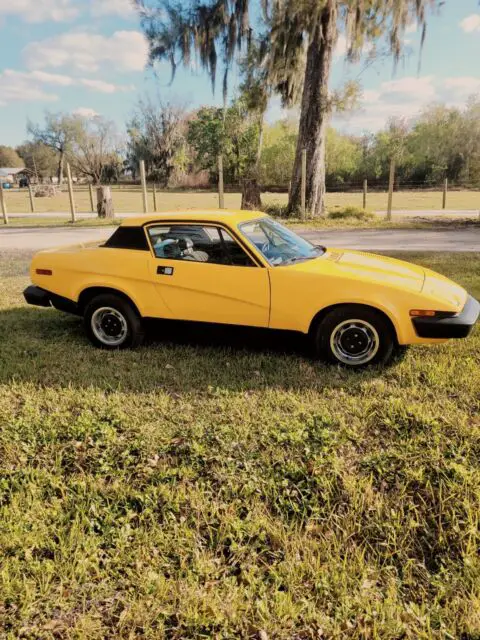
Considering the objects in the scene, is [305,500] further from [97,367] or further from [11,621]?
[97,367]

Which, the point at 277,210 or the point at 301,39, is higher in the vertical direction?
the point at 301,39

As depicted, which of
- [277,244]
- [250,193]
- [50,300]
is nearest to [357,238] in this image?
[250,193]

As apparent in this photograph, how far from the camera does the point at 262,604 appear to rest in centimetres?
198

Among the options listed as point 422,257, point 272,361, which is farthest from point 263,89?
point 272,361

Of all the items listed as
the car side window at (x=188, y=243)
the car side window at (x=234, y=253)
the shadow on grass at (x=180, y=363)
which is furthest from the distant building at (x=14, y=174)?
the car side window at (x=234, y=253)

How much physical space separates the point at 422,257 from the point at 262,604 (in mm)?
8044

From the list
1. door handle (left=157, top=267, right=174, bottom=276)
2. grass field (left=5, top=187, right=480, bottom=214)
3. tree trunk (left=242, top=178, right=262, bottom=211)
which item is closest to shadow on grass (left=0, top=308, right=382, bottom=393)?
door handle (left=157, top=267, right=174, bottom=276)

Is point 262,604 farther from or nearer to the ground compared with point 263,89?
nearer to the ground

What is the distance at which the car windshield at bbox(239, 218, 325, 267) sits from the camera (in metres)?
4.20

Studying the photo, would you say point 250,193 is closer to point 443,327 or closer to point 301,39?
point 301,39

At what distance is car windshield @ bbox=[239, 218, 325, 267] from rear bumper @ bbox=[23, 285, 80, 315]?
6.37ft

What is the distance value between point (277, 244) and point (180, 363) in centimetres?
145

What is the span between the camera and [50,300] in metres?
4.84

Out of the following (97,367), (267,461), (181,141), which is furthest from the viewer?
(181,141)
